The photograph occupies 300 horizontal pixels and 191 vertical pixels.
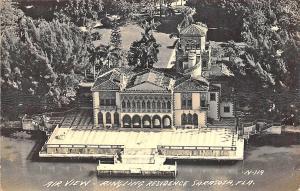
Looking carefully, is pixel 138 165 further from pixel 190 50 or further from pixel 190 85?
pixel 190 50

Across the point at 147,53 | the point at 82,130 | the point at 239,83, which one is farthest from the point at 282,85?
the point at 82,130

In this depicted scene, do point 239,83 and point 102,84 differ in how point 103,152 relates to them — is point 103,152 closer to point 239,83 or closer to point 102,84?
point 102,84

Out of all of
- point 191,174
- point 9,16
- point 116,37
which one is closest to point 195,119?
point 191,174

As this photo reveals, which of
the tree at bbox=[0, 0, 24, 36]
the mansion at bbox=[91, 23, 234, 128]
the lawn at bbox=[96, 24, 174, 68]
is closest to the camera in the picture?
the tree at bbox=[0, 0, 24, 36]

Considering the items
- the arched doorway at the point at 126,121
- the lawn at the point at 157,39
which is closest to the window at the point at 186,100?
the lawn at the point at 157,39

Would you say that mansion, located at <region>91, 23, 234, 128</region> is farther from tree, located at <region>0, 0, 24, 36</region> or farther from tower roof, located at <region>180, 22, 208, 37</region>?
tree, located at <region>0, 0, 24, 36</region>

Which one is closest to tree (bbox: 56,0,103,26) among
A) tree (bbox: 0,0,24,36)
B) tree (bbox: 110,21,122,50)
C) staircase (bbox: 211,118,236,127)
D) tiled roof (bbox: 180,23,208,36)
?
tree (bbox: 110,21,122,50)
